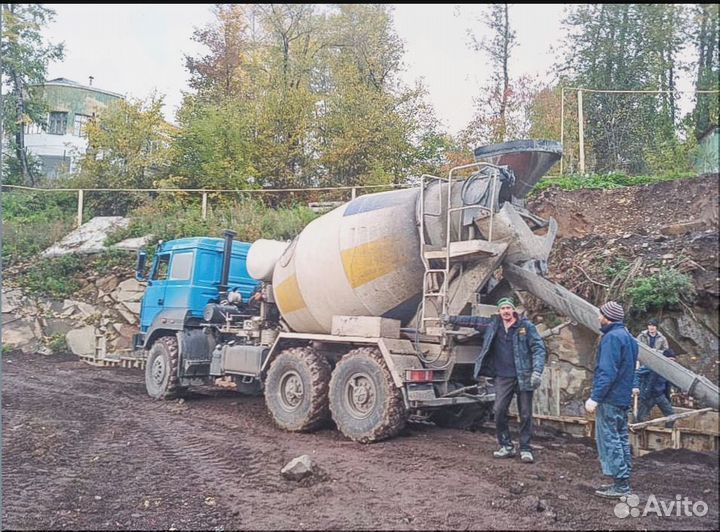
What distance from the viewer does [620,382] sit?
13.2 ft

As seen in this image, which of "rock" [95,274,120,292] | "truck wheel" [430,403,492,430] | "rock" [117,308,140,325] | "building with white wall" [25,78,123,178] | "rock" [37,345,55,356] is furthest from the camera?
"rock" [95,274,120,292]

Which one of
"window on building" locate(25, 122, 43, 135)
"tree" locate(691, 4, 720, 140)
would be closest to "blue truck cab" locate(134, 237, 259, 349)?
"window on building" locate(25, 122, 43, 135)

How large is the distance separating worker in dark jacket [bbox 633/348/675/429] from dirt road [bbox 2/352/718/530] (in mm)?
538

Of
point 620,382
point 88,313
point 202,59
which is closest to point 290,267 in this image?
point 202,59

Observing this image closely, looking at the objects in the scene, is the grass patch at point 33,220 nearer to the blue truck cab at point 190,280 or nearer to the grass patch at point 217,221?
the grass patch at point 217,221

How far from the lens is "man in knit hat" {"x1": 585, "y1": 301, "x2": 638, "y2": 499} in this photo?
3.97m

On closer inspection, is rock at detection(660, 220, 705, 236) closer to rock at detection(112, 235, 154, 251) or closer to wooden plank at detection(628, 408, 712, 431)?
wooden plank at detection(628, 408, 712, 431)

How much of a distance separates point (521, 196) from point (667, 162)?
1.77 metres

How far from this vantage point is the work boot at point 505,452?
490cm

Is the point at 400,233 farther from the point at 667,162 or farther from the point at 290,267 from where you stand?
the point at 667,162

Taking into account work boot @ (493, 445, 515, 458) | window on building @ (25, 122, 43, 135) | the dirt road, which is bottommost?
the dirt road

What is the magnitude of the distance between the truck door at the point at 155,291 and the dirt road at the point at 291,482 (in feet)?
7.99

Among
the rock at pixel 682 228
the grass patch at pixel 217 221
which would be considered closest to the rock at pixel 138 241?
the grass patch at pixel 217 221

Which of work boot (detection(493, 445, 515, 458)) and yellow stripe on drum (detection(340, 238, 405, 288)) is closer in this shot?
work boot (detection(493, 445, 515, 458))
